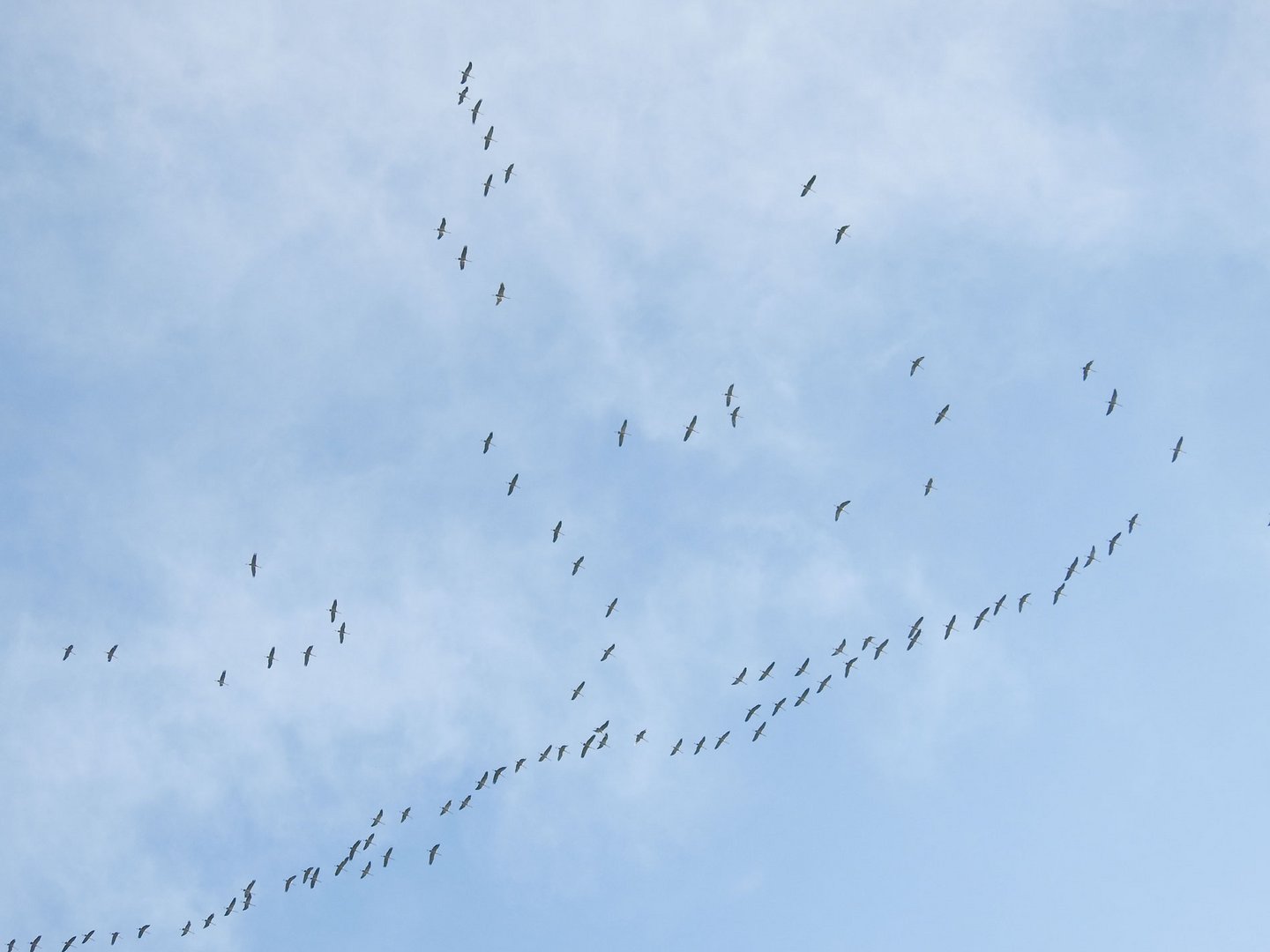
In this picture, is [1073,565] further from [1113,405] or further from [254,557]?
[254,557]

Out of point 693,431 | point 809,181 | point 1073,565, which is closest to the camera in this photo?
point 809,181

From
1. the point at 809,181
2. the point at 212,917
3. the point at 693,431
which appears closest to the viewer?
the point at 809,181

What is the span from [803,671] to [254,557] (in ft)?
163

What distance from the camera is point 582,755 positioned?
146 metres

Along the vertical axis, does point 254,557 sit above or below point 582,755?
above

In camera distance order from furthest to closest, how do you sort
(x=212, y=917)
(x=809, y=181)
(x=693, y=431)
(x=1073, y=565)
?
(x=212, y=917) → (x=1073, y=565) → (x=693, y=431) → (x=809, y=181)

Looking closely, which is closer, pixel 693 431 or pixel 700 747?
pixel 693 431

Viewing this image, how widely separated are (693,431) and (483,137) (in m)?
29.4

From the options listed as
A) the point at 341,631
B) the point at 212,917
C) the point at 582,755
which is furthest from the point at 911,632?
the point at 212,917

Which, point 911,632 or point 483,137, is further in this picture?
point 911,632

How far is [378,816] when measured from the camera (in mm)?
147750

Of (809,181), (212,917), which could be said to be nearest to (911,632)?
(809,181)

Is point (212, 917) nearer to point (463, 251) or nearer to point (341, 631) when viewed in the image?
point (341, 631)

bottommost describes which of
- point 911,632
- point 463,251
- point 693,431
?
point 911,632
